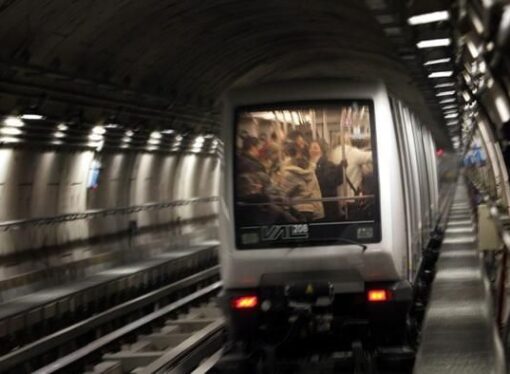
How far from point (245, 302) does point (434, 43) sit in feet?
13.6

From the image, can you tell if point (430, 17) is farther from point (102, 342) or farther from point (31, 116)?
point (31, 116)

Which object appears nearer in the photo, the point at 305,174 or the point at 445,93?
the point at 305,174

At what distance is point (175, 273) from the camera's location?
19.6m

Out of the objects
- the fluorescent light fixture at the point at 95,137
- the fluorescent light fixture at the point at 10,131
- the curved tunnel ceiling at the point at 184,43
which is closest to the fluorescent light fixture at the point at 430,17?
the curved tunnel ceiling at the point at 184,43

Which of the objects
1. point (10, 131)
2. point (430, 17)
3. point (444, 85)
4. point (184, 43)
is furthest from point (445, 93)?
point (430, 17)

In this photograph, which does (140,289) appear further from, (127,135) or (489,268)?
(489,268)

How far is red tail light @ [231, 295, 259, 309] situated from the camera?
8320 mm

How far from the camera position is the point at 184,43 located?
15266 mm

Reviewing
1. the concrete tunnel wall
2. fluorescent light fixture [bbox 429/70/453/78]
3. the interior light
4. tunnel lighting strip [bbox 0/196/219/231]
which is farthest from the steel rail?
the interior light

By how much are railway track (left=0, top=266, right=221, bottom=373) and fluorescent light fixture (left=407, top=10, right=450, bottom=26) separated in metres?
5.58

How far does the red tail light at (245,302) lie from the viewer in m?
8.32

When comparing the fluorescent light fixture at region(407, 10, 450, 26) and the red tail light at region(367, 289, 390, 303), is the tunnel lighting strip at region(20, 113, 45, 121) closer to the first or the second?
the fluorescent light fixture at region(407, 10, 450, 26)

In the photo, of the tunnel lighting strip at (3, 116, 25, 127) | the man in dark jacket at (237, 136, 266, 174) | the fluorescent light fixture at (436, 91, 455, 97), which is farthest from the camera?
the fluorescent light fixture at (436, 91, 455, 97)

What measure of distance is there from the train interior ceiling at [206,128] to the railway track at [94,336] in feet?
0.72
